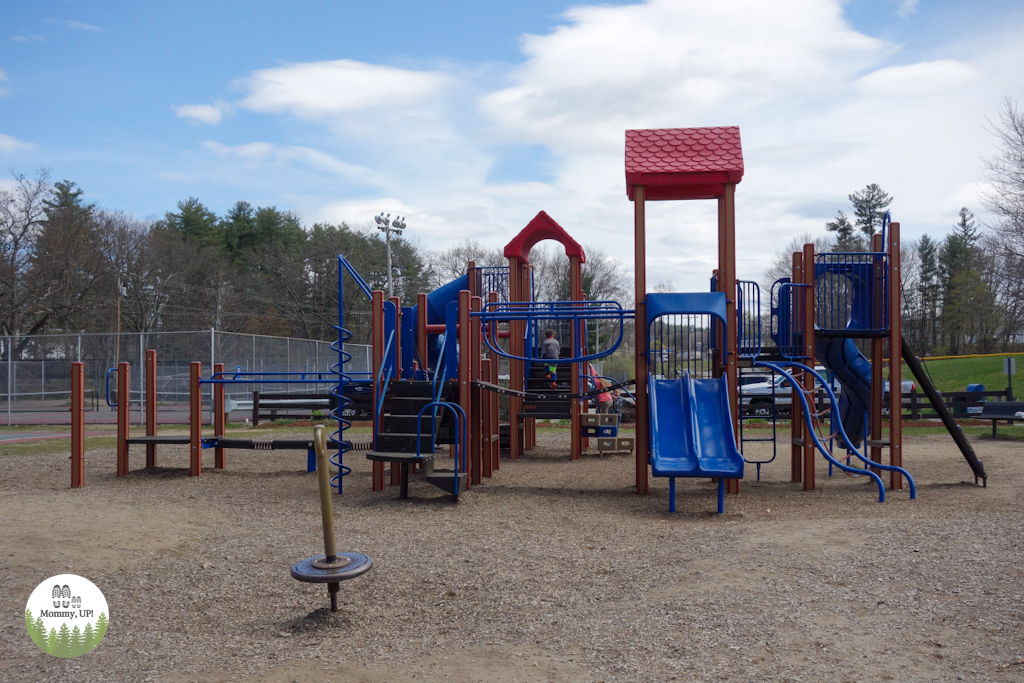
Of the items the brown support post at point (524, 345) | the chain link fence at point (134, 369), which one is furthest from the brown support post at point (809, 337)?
the chain link fence at point (134, 369)

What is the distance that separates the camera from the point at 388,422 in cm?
905

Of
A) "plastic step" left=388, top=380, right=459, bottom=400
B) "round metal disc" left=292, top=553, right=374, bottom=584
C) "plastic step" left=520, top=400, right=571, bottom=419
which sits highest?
"plastic step" left=388, top=380, right=459, bottom=400

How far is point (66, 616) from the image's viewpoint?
464cm

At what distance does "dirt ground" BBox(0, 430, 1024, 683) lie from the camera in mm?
3850

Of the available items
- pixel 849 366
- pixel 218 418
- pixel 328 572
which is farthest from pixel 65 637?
pixel 849 366

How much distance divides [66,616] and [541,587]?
9.81ft

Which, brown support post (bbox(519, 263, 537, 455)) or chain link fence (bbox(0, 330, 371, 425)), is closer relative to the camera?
brown support post (bbox(519, 263, 537, 455))

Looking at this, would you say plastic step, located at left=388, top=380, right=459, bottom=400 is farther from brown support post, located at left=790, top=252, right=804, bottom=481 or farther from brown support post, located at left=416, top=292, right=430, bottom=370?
brown support post, located at left=790, top=252, right=804, bottom=481

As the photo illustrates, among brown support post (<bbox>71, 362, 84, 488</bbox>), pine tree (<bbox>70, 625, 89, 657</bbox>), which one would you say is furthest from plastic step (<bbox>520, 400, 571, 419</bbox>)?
pine tree (<bbox>70, 625, 89, 657</bbox>)

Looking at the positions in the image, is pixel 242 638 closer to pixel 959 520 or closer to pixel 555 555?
pixel 555 555

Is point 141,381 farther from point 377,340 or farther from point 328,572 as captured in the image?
point 328,572

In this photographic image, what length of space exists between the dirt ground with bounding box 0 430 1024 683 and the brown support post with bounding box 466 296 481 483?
0.93 metres

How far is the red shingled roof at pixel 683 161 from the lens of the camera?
30.3 feet

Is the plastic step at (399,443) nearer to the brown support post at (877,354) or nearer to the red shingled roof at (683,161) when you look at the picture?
the red shingled roof at (683,161)
